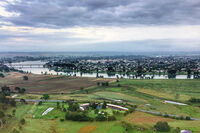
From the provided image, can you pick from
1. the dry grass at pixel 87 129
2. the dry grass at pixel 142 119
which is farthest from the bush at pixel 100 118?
the dry grass at pixel 142 119

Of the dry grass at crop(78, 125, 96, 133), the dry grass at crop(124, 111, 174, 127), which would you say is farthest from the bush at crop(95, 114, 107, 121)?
the dry grass at crop(124, 111, 174, 127)

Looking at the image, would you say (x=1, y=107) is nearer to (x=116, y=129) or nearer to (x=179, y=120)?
(x=116, y=129)

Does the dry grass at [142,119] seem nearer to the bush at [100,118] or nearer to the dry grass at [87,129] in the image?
the bush at [100,118]

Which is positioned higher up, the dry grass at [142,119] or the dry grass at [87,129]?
the dry grass at [142,119]

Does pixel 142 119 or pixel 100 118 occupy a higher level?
pixel 100 118

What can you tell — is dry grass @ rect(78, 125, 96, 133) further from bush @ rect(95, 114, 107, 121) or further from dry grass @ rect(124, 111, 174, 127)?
dry grass @ rect(124, 111, 174, 127)

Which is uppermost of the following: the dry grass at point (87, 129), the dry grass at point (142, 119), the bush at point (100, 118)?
the bush at point (100, 118)

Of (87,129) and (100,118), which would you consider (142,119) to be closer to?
(100,118)

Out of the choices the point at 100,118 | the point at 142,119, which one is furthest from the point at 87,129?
the point at 142,119

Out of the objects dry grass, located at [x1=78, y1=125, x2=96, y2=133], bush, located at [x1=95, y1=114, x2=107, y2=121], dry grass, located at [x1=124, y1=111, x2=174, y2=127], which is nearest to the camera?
dry grass, located at [x1=78, y1=125, x2=96, y2=133]

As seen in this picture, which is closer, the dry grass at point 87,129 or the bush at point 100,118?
the dry grass at point 87,129

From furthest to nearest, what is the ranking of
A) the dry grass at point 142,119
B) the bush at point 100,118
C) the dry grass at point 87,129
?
the bush at point 100,118 → the dry grass at point 142,119 → the dry grass at point 87,129

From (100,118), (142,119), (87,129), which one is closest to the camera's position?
(87,129)
